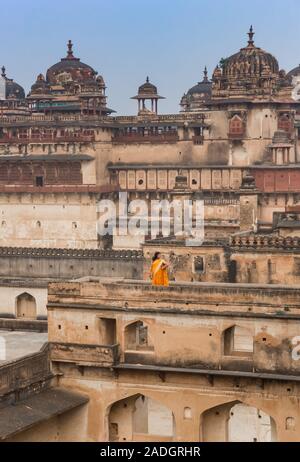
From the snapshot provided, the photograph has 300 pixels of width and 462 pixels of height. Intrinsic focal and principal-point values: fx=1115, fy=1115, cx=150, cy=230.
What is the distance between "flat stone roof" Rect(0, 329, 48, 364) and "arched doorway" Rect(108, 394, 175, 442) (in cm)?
277

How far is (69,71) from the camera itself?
65.4 metres

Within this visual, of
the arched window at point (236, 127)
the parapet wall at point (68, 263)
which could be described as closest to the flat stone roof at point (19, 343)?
the parapet wall at point (68, 263)

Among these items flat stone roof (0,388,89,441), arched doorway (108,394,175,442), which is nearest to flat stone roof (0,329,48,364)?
flat stone roof (0,388,89,441)

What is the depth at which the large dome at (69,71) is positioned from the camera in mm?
64875

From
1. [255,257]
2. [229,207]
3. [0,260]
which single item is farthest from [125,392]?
[229,207]

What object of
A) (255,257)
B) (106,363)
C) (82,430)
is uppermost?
(255,257)

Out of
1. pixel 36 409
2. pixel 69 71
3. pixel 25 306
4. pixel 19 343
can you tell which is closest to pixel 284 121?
pixel 69 71

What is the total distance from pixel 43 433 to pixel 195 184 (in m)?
31.6

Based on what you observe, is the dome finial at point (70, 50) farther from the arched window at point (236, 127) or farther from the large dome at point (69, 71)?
the arched window at point (236, 127)

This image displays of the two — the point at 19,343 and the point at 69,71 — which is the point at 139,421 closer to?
the point at 19,343

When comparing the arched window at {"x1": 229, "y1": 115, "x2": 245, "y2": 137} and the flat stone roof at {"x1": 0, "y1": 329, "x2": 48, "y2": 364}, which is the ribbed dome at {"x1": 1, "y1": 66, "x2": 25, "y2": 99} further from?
the flat stone roof at {"x1": 0, "y1": 329, "x2": 48, "y2": 364}

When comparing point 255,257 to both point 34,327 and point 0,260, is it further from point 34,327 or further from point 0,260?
point 0,260

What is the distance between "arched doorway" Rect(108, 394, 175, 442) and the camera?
28.3 metres

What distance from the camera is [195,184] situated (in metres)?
57.3
